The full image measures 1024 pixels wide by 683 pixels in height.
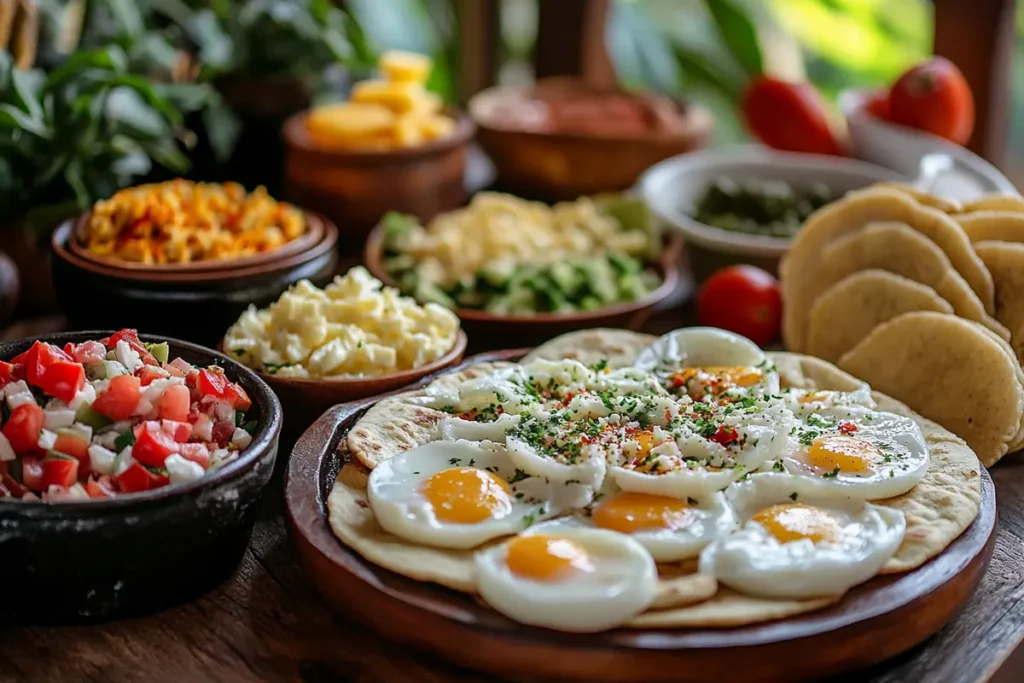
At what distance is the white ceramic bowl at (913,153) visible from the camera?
402 cm

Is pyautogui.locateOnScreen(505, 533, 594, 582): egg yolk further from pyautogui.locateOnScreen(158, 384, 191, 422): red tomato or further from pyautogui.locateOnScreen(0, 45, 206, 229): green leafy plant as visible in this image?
pyautogui.locateOnScreen(0, 45, 206, 229): green leafy plant

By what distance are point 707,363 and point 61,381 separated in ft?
5.09

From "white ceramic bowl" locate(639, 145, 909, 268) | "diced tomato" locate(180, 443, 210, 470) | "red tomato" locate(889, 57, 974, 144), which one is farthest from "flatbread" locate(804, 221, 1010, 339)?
"diced tomato" locate(180, 443, 210, 470)

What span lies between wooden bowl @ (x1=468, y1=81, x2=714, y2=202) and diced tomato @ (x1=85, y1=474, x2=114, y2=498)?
2.72 meters

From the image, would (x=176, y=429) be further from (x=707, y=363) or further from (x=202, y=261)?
(x=707, y=363)

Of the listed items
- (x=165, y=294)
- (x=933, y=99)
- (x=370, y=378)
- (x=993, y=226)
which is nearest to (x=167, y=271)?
(x=165, y=294)

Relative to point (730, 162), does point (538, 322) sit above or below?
below

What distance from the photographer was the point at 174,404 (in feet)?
7.48

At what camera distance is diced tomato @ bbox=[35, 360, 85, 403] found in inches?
88.4

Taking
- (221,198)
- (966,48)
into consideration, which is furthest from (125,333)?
(966,48)

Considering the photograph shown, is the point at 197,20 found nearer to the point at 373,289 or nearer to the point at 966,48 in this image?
the point at 373,289

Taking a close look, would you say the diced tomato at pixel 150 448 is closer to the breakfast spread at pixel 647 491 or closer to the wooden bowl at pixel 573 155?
the breakfast spread at pixel 647 491

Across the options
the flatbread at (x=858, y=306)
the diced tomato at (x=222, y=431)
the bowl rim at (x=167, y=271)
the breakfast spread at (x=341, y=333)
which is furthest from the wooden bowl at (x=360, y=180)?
the diced tomato at (x=222, y=431)

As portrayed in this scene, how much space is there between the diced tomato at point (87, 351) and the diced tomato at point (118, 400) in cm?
16
